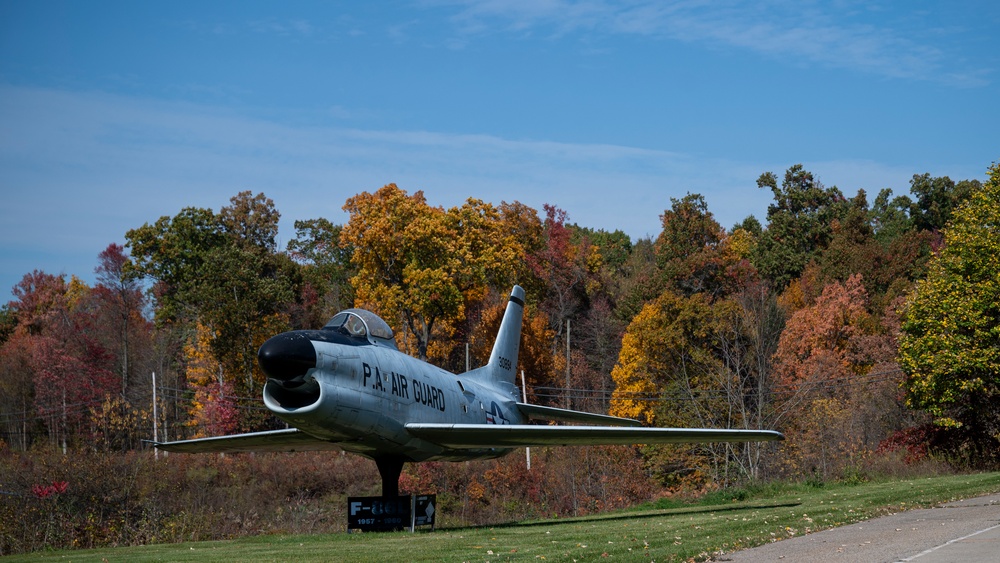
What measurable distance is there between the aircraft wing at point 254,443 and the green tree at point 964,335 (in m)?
21.6

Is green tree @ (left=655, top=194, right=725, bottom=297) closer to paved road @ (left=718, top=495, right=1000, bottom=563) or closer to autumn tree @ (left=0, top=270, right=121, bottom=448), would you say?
autumn tree @ (left=0, top=270, right=121, bottom=448)

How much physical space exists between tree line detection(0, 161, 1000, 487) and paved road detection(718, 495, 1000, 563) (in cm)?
1827

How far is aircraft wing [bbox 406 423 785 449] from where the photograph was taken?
67.3 feet

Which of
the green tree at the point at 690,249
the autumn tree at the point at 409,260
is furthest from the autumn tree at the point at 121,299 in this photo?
the green tree at the point at 690,249

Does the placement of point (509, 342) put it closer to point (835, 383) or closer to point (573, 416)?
point (573, 416)

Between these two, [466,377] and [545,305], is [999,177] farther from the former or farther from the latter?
[545,305]

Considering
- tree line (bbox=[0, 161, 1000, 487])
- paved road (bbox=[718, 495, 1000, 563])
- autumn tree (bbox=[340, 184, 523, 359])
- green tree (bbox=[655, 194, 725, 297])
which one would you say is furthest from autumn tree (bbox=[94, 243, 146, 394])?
paved road (bbox=[718, 495, 1000, 563])

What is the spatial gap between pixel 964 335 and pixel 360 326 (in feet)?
74.8

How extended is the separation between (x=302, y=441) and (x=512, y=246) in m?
43.3

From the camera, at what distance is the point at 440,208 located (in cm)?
6581

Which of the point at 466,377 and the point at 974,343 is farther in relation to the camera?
the point at 974,343

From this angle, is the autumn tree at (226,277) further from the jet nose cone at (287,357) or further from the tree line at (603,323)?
the jet nose cone at (287,357)

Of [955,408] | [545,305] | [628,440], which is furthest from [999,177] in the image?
[545,305]

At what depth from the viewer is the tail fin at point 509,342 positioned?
2902 cm
